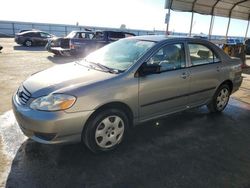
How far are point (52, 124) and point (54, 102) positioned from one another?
0.92 feet

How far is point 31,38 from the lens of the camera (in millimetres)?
22219

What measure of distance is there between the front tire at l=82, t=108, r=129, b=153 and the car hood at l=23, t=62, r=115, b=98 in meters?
0.49

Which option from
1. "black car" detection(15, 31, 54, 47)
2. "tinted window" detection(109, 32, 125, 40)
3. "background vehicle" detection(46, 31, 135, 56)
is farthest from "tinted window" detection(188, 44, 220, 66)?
"black car" detection(15, 31, 54, 47)

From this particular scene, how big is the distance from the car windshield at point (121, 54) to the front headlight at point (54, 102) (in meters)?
1.00

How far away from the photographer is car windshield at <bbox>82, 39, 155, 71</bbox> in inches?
160

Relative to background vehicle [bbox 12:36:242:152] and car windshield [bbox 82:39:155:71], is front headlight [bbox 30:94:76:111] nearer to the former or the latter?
background vehicle [bbox 12:36:242:152]

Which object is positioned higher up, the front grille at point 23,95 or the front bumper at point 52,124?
the front grille at point 23,95

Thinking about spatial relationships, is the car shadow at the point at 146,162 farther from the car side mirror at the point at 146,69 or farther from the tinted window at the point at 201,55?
the tinted window at the point at 201,55

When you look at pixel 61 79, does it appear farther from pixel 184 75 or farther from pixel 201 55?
pixel 201 55

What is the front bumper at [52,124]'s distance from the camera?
10.6 ft

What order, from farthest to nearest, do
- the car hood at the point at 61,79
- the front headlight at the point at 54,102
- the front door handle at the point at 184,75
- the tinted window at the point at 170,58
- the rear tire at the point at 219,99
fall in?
the rear tire at the point at 219,99, the front door handle at the point at 184,75, the tinted window at the point at 170,58, the car hood at the point at 61,79, the front headlight at the point at 54,102

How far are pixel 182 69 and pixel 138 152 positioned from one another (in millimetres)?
1660

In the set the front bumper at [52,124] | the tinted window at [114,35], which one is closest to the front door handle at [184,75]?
the front bumper at [52,124]

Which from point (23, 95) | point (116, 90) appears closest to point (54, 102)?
point (23, 95)
